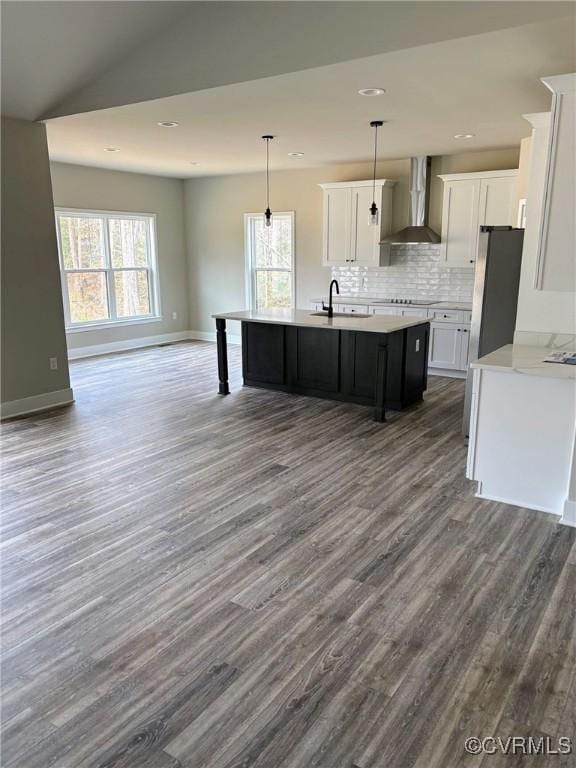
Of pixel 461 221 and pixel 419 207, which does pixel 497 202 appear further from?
pixel 419 207

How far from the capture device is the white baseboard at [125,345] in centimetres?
797

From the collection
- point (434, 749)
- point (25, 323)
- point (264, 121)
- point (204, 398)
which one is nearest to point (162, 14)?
point (264, 121)

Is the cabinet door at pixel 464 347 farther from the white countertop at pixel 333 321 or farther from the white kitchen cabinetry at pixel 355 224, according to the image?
the white kitchen cabinetry at pixel 355 224

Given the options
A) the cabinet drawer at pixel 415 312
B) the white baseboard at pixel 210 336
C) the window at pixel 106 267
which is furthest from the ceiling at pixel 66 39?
the white baseboard at pixel 210 336

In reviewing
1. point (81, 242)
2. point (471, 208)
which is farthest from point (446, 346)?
point (81, 242)

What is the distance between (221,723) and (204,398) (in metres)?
4.17

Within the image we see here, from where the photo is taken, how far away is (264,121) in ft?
15.9

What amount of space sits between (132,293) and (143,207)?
4.42 feet

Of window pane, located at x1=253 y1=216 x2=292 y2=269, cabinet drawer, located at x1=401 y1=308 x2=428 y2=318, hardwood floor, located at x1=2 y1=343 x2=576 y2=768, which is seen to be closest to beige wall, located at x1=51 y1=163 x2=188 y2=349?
window pane, located at x1=253 y1=216 x2=292 y2=269

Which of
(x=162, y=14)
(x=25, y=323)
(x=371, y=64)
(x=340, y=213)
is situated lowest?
(x=25, y=323)

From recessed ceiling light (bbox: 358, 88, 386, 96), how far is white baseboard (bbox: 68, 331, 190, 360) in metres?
5.57

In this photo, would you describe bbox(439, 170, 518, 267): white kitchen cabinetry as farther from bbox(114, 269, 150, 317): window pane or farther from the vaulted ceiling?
bbox(114, 269, 150, 317): window pane

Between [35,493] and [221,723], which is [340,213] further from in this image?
[221,723]

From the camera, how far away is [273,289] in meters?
8.71
